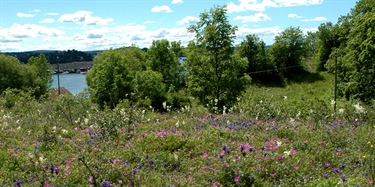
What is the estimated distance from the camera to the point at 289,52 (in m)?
49.8

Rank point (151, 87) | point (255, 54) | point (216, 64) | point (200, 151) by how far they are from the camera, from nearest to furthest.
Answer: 1. point (200, 151)
2. point (216, 64)
3. point (151, 87)
4. point (255, 54)

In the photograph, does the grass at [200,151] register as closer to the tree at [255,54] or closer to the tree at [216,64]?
the tree at [216,64]

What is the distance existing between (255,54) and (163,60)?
578 inches

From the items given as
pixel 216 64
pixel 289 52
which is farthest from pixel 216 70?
pixel 289 52

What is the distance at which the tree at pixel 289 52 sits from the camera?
49.0 m

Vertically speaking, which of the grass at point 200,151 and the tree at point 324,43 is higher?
the tree at point 324,43

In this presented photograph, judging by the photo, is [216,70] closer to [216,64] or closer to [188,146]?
[216,64]

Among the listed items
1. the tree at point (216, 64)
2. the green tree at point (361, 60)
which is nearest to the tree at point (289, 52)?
the green tree at point (361, 60)

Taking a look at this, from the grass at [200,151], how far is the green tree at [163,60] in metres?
31.8

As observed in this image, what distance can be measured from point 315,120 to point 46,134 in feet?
19.0

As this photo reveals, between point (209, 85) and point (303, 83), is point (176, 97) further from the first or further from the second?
point (303, 83)

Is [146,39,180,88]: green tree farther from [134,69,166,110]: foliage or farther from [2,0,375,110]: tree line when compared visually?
[134,69,166,110]: foliage

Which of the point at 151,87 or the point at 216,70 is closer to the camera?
the point at 216,70

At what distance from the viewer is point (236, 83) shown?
19953 millimetres
